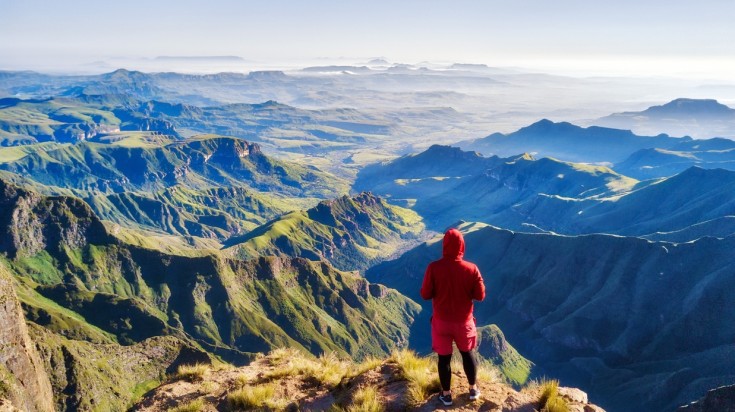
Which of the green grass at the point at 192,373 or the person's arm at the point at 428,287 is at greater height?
the person's arm at the point at 428,287

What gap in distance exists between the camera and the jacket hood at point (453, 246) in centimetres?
1525

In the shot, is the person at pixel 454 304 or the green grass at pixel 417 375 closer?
the person at pixel 454 304

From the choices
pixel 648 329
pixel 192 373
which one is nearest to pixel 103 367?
pixel 192 373

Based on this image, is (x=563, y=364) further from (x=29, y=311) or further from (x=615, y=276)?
(x=29, y=311)

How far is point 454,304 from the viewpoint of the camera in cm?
1521

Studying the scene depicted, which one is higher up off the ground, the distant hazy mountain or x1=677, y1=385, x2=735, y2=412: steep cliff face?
x1=677, y1=385, x2=735, y2=412: steep cliff face

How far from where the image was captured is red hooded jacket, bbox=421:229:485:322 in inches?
599

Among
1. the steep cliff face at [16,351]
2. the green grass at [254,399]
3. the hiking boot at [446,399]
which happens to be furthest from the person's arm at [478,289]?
the steep cliff face at [16,351]

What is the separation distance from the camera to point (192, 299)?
18925 cm

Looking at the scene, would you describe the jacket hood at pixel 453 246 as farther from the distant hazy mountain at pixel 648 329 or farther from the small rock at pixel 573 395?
the distant hazy mountain at pixel 648 329

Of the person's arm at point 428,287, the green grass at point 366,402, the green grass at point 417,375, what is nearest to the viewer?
the green grass at point 366,402

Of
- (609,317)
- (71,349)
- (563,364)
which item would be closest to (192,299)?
(71,349)

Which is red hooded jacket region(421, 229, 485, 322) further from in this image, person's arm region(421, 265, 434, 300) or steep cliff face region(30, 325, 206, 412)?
steep cliff face region(30, 325, 206, 412)

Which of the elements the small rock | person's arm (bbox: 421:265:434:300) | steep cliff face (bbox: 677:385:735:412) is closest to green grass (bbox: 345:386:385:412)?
person's arm (bbox: 421:265:434:300)
